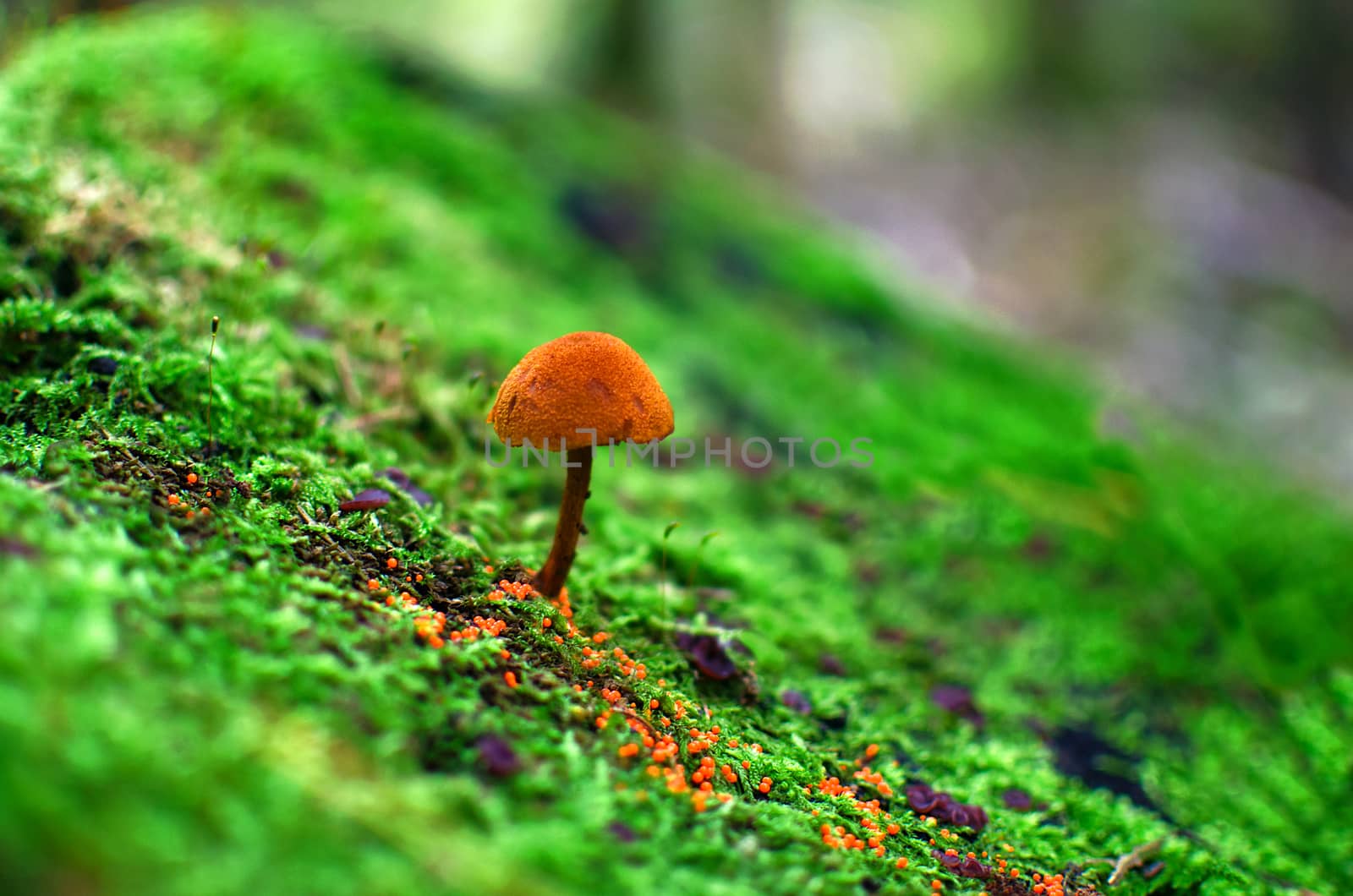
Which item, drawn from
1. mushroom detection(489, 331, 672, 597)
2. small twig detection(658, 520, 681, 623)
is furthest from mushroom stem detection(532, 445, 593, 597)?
small twig detection(658, 520, 681, 623)

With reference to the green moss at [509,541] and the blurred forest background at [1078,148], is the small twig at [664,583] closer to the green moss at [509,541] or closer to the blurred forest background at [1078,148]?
the green moss at [509,541]

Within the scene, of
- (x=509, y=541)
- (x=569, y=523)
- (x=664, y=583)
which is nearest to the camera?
(x=569, y=523)

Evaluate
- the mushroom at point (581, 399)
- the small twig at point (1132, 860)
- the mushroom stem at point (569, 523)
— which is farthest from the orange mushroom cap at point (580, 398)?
the small twig at point (1132, 860)

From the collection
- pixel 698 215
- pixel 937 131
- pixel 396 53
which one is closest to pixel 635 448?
pixel 698 215

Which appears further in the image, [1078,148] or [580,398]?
[1078,148]

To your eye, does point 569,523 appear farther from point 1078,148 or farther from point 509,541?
point 1078,148

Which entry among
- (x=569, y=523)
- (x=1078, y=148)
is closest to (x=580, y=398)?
(x=569, y=523)

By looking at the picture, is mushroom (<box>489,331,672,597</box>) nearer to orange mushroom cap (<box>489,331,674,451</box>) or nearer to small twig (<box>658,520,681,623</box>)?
orange mushroom cap (<box>489,331,674,451</box>)
